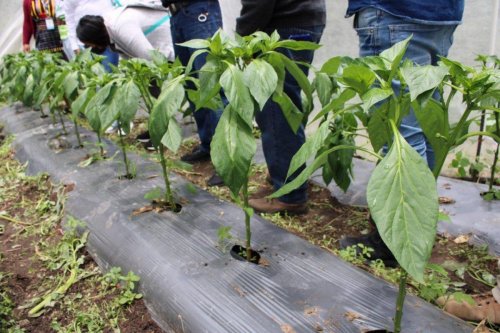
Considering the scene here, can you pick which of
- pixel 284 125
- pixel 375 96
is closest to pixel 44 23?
pixel 284 125

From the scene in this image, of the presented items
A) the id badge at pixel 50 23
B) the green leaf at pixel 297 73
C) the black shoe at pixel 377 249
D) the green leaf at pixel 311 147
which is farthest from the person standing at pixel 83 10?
the green leaf at pixel 311 147

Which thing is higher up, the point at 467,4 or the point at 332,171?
the point at 467,4

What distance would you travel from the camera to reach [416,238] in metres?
0.62

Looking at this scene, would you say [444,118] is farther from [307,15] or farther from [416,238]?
[307,15]

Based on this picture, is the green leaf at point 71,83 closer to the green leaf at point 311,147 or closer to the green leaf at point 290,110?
the green leaf at point 290,110

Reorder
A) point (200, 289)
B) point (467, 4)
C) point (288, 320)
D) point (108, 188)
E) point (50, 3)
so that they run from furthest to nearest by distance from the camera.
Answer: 1. point (50, 3)
2. point (467, 4)
3. point (108, 188)
4. point (200, 289)
5. point (288, 320)

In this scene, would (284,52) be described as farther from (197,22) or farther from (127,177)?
Answer: (127,177)

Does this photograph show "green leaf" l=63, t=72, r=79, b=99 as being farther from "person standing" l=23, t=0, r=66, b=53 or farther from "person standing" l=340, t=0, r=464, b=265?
"person standing" l=23, t=0, r=66, b=53

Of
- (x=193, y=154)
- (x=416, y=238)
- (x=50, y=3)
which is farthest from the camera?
(x=50, y=3)

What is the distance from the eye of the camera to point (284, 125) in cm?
170

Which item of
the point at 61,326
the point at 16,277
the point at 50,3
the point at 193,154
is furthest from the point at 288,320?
the point at 50,3

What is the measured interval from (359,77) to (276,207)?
106cm

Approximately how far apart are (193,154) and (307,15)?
1260 mm

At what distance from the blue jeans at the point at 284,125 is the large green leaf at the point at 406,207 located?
0.96 m
